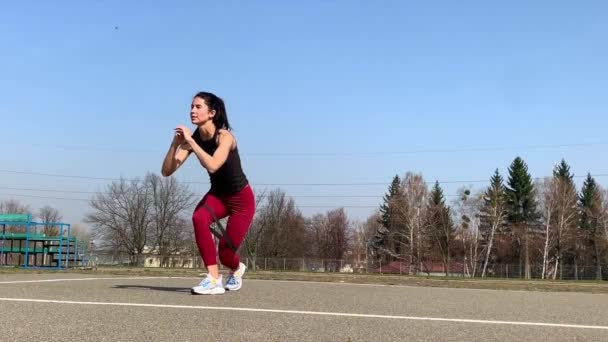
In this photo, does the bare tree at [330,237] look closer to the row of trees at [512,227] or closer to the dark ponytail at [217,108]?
the row of trees at [512,227]

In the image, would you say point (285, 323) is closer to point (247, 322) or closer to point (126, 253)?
point (247, 322)

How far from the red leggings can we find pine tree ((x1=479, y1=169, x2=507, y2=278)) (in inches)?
2611

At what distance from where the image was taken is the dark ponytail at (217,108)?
224 inches

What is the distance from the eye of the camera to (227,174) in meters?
5.55

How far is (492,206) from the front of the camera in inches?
2778

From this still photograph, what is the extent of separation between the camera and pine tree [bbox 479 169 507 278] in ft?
227

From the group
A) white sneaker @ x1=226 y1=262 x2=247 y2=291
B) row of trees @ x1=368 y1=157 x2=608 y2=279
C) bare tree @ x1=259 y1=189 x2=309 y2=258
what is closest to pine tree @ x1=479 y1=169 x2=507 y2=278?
row of trees @ x1=368 y1=157 x2=608 y2=279

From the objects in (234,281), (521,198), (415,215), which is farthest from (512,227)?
(234,281)

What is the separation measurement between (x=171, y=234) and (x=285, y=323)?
8813 cm

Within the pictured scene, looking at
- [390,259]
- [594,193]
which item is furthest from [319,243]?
[594,193]

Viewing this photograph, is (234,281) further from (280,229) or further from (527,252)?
(280,229)

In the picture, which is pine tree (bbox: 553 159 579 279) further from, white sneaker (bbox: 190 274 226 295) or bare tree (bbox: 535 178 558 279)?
white sneaker (bbox: 190 274 226 295)

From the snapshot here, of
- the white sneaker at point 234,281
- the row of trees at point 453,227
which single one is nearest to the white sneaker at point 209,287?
the white sneaker at point 234,281

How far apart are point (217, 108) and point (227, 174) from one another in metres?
0.71
